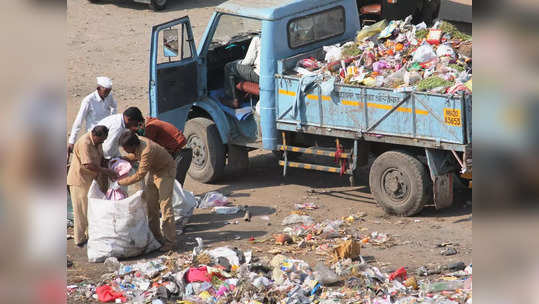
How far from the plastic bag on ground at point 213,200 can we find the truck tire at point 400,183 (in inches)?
73.2

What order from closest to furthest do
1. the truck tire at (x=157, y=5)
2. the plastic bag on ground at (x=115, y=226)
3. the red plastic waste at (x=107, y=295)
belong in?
the red plastic waste at (x=107, y=295), the plastic bag on ground at (x=115, y=226), the truck tire at (x=157, y=5)

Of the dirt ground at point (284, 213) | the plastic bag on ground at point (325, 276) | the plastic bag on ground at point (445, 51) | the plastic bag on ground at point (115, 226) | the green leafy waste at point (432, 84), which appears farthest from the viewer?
the plastic bag on ground at point (445, 51)

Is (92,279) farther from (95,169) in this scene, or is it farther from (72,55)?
(72,55)

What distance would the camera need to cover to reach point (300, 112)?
30.3 ft

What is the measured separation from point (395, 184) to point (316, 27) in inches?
96.6

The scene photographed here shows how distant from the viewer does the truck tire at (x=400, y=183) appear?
28.2ft

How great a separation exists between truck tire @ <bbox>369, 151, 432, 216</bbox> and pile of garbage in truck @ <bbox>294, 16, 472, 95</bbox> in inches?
32.6

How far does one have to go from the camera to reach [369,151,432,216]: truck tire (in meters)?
8.59

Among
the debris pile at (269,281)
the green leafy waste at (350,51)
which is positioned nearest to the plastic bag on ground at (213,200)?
the debris pile at (269,281)

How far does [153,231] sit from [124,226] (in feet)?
1.95

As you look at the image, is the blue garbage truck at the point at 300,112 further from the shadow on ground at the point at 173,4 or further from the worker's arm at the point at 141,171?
the shadow on ground at the point at 173,4

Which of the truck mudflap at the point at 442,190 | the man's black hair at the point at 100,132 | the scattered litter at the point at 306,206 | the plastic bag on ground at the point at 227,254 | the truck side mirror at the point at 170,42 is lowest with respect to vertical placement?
the plastic bag on ground at the point at 227,254

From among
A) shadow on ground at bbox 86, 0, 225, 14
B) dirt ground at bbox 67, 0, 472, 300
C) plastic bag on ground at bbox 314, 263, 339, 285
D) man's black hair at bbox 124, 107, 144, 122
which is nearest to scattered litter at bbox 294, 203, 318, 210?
dirt ground at bbox 67, 0, 472, 300

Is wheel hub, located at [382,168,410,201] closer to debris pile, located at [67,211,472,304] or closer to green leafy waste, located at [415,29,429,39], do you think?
debris pile, located at [67,211,472,304]
